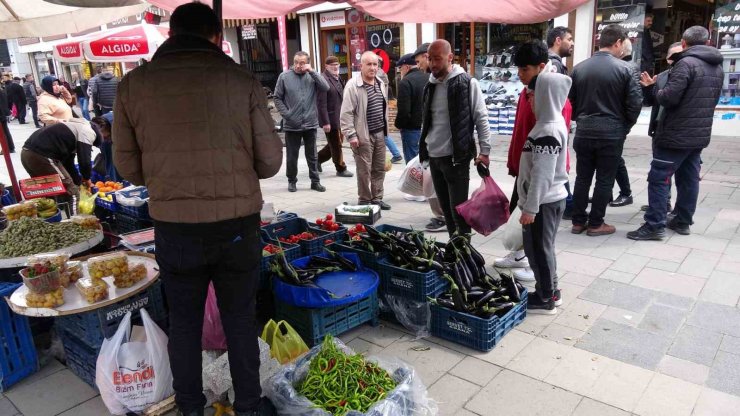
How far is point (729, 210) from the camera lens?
249 inches

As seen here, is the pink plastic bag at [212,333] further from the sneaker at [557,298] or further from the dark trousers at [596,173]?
the dark trousers at [596,173]

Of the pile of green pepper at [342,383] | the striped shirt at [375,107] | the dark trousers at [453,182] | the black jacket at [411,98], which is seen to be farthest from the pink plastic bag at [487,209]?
the striped shirt at [375,107]

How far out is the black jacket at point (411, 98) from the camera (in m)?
6.75

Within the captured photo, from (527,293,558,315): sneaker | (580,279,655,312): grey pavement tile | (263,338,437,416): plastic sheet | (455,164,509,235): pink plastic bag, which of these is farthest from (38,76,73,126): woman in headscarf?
(580,279,655,312): grey pavement tile

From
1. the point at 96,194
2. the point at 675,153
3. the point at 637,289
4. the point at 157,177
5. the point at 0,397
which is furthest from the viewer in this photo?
the point at 96,194

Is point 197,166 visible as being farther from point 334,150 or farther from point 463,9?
point 334,150

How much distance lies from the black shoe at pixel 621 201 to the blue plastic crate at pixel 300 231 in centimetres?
408

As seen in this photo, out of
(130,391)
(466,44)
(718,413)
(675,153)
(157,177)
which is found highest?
(466,44)

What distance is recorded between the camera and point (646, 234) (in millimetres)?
5520

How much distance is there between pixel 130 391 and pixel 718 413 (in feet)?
10.4

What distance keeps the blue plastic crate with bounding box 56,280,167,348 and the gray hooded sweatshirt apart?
2.56 metres

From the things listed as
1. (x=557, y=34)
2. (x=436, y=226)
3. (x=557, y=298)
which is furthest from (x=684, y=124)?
(x=436, y=226)

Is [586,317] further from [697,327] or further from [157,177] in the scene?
[157,177]

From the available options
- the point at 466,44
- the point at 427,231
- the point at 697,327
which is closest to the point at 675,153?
the point at 697,327
